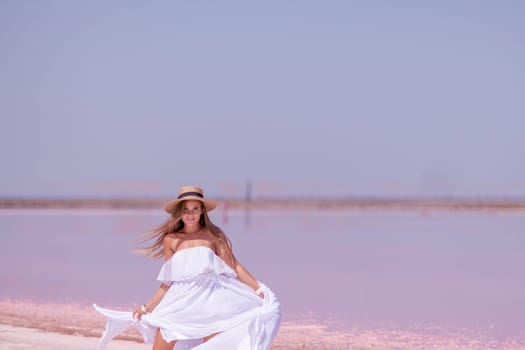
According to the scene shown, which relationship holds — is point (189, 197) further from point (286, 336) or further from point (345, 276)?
point (345, 276)

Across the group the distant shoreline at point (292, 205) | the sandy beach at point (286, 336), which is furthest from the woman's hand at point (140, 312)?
the distant shoreline at point (292, 205)

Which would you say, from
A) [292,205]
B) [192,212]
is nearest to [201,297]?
[192,212]

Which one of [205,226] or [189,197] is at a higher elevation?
[189,197]

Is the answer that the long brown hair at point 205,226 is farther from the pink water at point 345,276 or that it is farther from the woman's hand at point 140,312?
the pink water at point 345,276

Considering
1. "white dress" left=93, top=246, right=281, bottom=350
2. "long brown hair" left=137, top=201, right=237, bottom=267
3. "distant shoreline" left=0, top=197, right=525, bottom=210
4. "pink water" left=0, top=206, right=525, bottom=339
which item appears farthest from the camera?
"distant shoreline" left=0, top=197, right=525, bottom=210

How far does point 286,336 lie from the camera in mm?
8758

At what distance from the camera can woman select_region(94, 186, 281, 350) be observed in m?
5.50

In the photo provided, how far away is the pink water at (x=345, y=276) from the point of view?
11023 millimetres

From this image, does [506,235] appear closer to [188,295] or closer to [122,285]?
[122,285]

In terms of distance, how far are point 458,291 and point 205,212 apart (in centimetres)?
837

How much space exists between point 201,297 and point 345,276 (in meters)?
9.69

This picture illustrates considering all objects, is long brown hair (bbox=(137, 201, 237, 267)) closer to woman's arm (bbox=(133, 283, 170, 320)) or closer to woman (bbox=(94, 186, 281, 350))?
woman (bbox=(94, 186, 281, 350))

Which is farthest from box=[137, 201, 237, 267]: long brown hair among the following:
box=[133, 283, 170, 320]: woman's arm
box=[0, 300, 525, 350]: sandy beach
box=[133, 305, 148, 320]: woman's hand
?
box=[0, 300, 525, 350]: sandy beach

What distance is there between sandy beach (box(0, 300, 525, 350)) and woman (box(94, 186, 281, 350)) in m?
2.09
